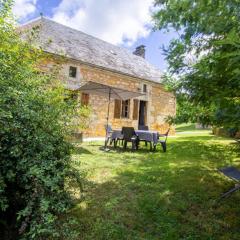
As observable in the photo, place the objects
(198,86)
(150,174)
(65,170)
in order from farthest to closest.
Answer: (150,174) < (198,86) < (65,170)

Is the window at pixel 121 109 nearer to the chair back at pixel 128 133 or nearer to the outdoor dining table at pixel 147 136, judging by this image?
the outdoor dining table at pixel 147 136

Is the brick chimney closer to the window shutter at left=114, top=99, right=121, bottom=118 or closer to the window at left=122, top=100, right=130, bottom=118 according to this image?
the window at left=122, top=100, right=130, bottom=118

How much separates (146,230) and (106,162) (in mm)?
3549

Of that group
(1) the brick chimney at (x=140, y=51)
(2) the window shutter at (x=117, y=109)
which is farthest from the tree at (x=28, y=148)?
(1) the brick chimney at (x=140, y=51)

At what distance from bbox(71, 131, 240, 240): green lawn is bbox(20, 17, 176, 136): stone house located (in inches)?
282

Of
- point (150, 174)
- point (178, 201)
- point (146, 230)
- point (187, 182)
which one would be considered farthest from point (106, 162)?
point (146, 230)

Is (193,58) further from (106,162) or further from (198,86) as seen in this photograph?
(106,162)

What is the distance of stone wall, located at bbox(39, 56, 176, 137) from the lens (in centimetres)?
1407

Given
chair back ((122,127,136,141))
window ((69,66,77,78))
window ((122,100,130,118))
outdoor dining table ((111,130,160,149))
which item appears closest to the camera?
chair back ((122,127,136,141))

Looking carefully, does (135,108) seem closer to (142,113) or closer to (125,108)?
(125,108)

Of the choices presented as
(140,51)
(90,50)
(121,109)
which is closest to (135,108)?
(121,109)

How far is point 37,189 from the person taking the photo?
119 inches

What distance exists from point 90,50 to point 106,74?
6.10 feet

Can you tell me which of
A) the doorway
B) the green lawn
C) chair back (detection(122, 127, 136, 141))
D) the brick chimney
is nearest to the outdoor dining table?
chair back (detection(122, 127, 136, 141))
